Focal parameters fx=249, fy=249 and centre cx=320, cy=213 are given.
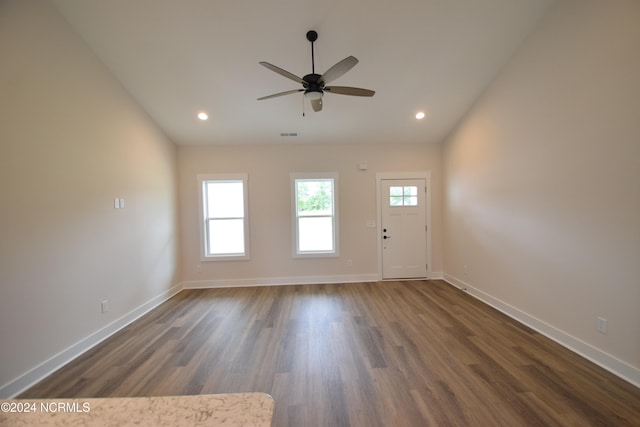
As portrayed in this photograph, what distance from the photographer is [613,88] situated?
2.13 metres

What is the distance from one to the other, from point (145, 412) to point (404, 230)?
4.70 metres

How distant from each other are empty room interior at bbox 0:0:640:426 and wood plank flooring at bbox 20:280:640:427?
2cm

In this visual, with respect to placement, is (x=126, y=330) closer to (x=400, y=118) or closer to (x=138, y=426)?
(x=138, y=426)

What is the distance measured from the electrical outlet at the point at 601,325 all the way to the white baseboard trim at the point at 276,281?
9.68 ft

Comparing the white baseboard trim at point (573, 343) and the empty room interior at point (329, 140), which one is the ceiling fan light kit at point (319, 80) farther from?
the white baseboard trim at point (573, 343)

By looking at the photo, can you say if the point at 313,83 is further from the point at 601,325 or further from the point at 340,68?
the point at 601,325

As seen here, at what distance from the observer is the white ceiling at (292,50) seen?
2564mm

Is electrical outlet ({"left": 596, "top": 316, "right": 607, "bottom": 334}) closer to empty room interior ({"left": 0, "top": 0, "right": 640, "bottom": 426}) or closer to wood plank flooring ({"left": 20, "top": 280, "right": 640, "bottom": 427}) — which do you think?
empty room interior ({"left": 0, "top": 0, "right": 640, "bottom": 426})

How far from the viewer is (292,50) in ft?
9.63

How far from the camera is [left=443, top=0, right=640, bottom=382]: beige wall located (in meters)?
2.07

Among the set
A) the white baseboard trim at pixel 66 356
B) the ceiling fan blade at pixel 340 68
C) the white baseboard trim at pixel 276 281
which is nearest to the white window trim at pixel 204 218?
the white baseboard trim at pixel 276 281

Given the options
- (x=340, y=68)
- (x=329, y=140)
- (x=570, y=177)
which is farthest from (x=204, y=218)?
(x=570, y=177)

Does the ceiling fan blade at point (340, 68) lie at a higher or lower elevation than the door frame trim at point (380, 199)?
higher

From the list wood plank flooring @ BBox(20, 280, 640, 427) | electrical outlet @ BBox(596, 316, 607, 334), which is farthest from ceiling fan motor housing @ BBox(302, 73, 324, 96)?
electrical outlet @ BBox(596, 316, 607, 334)
